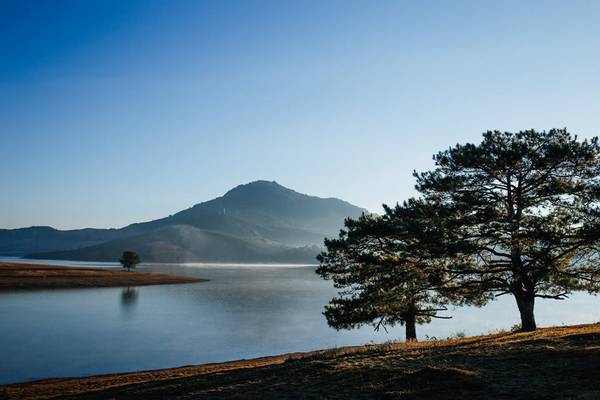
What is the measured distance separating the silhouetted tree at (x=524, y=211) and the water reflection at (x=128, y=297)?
236 feet

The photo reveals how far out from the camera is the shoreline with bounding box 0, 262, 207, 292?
367 feet

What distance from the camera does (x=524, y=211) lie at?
92.6 ft

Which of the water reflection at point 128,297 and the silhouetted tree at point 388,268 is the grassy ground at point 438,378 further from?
the water reflection at point 128,297

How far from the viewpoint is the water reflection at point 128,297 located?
86.6 metres

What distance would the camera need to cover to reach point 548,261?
1021 inches

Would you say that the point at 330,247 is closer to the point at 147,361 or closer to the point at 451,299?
the point at 451,299

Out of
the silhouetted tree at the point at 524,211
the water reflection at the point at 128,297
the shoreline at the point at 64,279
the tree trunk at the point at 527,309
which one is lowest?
the water reflection at the point at 128,297

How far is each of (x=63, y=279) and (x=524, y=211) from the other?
128m

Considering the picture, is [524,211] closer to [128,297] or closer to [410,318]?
[410,318]

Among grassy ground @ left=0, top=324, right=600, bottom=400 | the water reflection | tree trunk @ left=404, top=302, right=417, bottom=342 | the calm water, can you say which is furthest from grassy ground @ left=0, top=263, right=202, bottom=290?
grassy ground @ left=0, top=324, right=600, bottom=400

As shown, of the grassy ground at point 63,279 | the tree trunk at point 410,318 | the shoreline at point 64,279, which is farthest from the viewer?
the grassy ground at point 63,279

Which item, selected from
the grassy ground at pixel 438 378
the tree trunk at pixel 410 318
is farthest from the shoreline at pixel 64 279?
the grassy ground at pixel 438 378

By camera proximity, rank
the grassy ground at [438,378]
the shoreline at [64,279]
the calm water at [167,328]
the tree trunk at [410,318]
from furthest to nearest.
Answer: the shoreline at [64,279] < the calm water at [167,328] < the tree trunk at [410,318] < the grassy ground at [438,378]

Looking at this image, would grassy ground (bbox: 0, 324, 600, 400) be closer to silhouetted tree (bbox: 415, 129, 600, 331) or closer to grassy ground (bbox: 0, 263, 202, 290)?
silhouetted tree (bbox: 415, 129, 600, 331)
